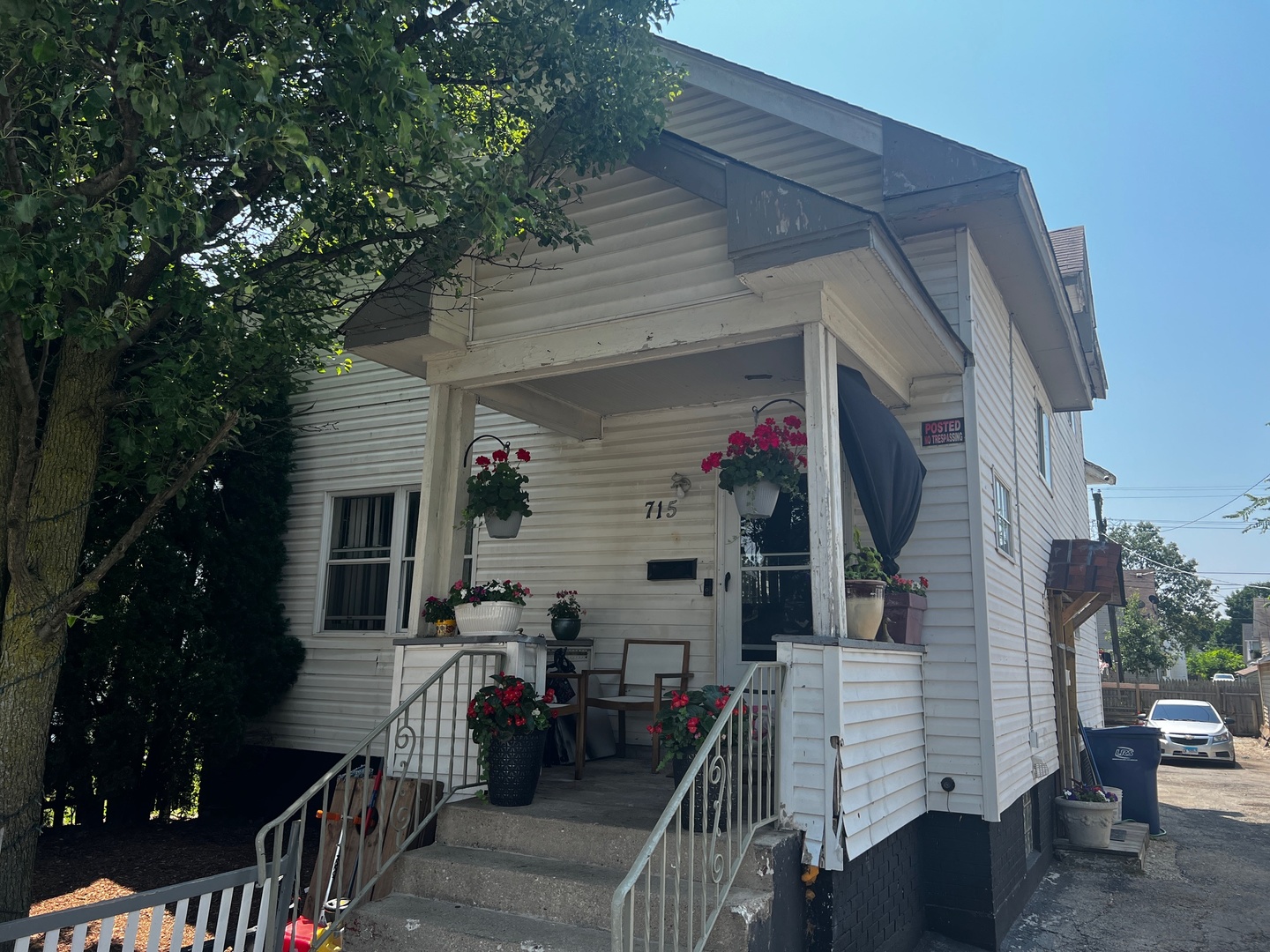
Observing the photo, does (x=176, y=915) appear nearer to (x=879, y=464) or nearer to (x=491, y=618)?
(x=491, y=618)

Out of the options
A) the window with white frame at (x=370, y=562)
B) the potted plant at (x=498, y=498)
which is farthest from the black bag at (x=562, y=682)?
the window with white frame at (x=370, y=562)

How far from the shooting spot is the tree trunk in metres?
4.09

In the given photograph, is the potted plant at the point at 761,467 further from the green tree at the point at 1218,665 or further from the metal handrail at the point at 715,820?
the green tree at the point at 1218,665

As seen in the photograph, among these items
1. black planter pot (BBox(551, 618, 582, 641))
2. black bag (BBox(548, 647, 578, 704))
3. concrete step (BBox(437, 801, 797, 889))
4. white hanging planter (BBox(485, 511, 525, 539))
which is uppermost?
white hanging planter (BBox(485, 511, 525, 539))

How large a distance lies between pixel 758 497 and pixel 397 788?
2459 mm

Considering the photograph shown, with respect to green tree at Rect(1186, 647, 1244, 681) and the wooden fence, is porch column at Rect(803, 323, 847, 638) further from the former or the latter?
green tree at Rect(1186, 647, 1244, 681)

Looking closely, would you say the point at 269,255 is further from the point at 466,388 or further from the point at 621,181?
the point at 621,181

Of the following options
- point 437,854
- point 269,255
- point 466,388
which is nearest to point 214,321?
point 269,255

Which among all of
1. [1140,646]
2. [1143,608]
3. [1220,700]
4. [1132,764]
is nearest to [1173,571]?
[1143,608]

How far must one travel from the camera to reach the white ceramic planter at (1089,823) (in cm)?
753

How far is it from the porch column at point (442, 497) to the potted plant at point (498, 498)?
110mm

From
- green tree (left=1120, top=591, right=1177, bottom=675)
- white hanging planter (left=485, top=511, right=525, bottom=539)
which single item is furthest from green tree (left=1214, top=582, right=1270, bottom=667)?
white hanging planter (left=485, top=511, right=525, bottom=539)

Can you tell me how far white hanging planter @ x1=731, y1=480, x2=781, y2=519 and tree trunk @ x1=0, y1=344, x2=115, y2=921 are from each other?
11.2ft

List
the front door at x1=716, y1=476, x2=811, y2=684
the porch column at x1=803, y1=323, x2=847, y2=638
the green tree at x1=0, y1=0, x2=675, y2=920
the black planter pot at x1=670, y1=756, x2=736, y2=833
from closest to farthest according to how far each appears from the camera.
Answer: the green tree at x1=0, y1=0, x2=675, y2=920 < the black planter pot at x1=670, y1=756, x2=736, y2=833 < the porch column at x1=803, y1=323, x2=847, y2=638 < the front door at x1=716, y1=476, x2=811, y2=684
